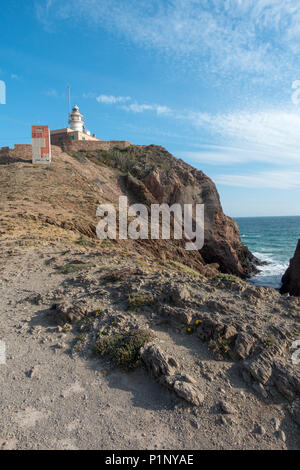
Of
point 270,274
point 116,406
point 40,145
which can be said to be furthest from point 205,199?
point 116,406

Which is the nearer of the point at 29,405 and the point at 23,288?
the point at 29,405

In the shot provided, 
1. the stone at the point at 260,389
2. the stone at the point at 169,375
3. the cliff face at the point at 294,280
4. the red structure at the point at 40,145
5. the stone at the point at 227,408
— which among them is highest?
the red structure at the point at 40,145

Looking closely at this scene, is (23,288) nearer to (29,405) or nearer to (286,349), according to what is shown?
(29,405)

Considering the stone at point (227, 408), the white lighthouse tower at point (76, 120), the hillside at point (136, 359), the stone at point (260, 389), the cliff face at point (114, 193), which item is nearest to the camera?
the hillside at point (136, 359)

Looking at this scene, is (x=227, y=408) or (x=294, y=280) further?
(x=294, y=280)

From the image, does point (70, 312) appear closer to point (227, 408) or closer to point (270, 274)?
point (227, 408)

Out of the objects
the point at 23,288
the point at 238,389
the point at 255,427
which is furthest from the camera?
the point at 23,288

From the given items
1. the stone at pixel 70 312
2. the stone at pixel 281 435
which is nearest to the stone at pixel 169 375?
the stone at pixel 281 435

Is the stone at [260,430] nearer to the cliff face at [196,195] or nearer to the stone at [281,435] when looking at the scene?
the stone at [281,435]

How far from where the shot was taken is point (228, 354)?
508 cm

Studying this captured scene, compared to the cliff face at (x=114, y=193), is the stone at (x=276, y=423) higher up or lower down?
lower down
